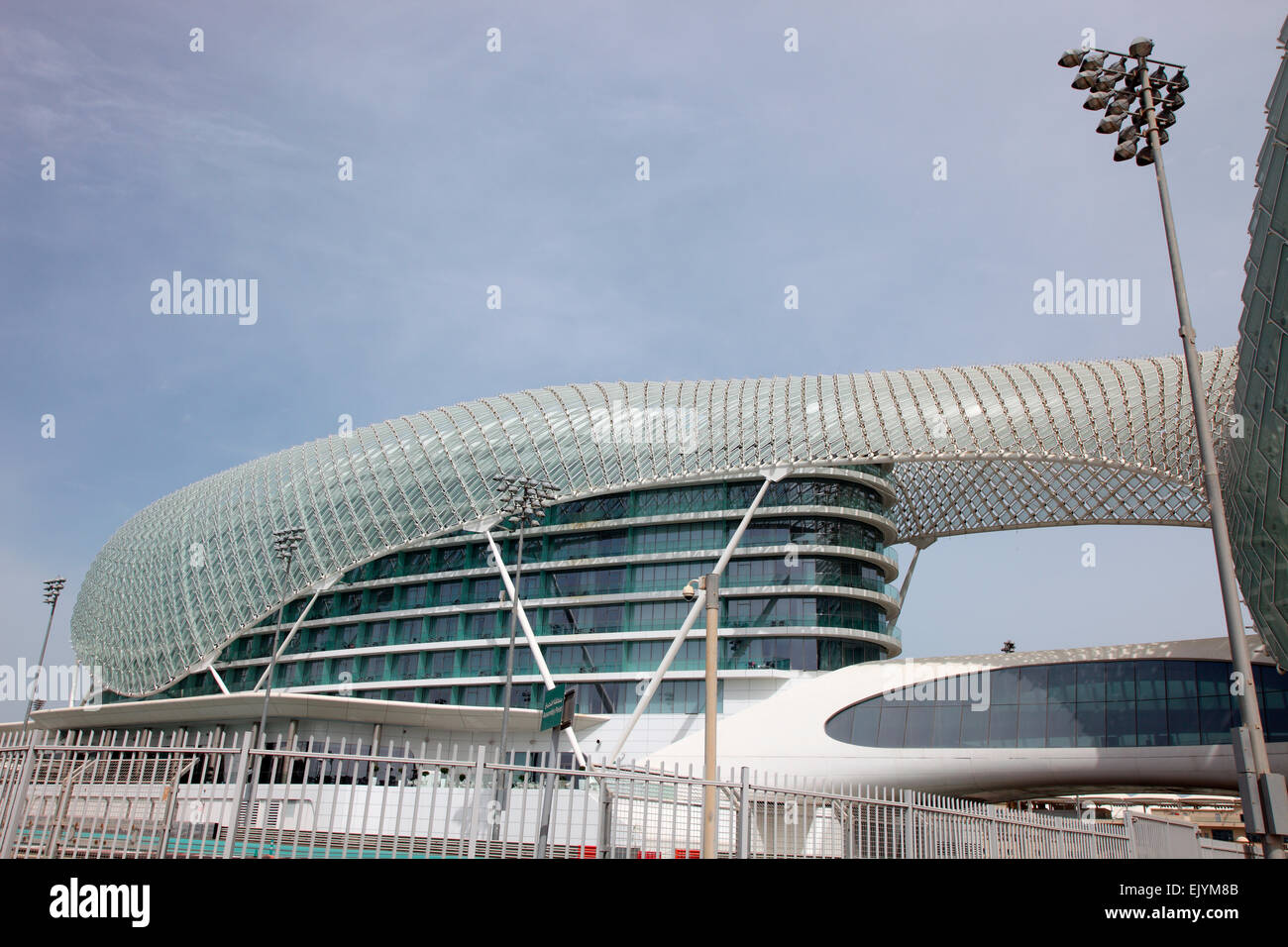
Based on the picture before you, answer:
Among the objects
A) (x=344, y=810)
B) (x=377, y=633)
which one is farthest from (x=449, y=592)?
(x=344, y=810)

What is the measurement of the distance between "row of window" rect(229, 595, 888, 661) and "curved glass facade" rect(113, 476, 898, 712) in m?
0.08

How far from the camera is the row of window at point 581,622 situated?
52.6m

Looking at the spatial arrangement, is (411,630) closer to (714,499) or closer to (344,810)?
(714,499)

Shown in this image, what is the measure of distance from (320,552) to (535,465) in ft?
52.5

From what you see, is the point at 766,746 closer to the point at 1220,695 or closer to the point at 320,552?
the point at 1220,695

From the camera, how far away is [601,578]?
5706 cm

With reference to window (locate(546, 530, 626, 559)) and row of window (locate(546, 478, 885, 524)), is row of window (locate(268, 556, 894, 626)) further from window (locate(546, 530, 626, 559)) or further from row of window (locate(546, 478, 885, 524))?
row of window (locate(546, 478, 885, 524))

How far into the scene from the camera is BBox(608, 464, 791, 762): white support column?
5009 centimetres

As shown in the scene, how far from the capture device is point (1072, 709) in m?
43.7

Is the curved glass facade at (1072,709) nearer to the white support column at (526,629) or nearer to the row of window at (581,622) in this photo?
the row of window at (581,622)

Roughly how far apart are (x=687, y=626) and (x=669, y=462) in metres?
9.74

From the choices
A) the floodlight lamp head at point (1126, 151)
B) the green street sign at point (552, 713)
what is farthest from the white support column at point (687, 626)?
the floodlight lamp head at point (1126, 151)

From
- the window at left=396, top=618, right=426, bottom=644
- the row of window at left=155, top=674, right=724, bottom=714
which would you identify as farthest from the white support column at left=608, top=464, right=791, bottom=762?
the window at left=396, top=618, right=426, bottom=644
